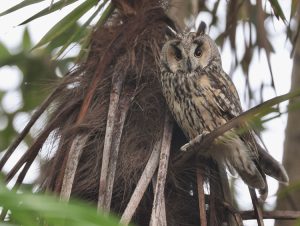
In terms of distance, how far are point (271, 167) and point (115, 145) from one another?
697 millimetres

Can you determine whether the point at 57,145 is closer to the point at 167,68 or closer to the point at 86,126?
the point at 86,126

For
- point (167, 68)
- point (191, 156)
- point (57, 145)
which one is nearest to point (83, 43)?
point (167, 68)

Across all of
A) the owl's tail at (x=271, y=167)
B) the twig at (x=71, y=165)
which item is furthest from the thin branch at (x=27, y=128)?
the owl's tail at (x=271, y=167)

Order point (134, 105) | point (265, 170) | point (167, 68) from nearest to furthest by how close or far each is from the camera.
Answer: point (134, 105) → point (265, 170) → point (167, 68)

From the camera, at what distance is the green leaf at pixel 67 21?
89.3 inches

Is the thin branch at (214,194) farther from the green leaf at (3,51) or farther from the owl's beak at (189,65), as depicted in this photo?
the green leaf at (3,51)

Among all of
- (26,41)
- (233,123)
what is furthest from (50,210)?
(26,41)

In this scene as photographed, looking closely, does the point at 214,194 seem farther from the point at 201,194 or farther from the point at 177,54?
the point at 177,54

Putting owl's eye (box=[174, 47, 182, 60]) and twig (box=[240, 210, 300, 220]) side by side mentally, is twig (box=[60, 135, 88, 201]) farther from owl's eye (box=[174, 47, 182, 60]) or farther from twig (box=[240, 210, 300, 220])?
owl's eye (box=[174, 47, 182, 60])

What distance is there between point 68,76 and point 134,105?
319mm

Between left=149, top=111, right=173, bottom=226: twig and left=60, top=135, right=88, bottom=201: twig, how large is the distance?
256mm

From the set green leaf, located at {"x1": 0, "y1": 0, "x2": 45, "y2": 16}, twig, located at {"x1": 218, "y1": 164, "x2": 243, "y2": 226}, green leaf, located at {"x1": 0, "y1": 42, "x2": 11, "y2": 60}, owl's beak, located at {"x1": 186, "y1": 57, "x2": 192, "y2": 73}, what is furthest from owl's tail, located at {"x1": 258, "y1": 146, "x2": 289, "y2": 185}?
green leaf, located at {"x1": 0, "y1": 42, "x2": 11, "y2": 60}

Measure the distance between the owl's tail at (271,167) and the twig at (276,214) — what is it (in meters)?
0.29

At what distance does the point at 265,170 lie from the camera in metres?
2.37
